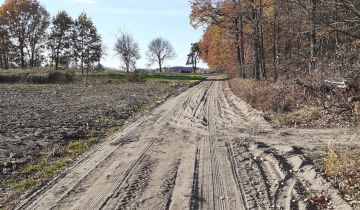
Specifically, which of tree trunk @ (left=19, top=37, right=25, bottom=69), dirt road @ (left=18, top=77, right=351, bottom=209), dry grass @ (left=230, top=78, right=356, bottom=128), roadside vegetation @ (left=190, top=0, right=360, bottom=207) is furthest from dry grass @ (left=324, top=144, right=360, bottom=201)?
tree trunk @ (left=19, top=37, right=25, bottom=69)

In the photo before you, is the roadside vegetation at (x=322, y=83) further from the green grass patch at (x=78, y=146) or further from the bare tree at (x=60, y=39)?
the bare tree at (x=60, y=39)

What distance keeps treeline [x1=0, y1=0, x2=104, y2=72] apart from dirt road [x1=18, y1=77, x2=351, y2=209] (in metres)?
56.3

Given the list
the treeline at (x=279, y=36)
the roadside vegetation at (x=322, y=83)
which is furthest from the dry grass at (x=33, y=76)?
the roadside vegetation at (x=322, y=83)

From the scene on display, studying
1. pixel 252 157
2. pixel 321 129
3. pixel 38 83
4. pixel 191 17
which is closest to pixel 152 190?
pixel 252 157

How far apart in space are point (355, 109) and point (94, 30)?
62860mm

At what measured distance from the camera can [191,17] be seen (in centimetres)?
3694

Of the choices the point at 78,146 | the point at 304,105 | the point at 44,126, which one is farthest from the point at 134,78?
the point at 78,146

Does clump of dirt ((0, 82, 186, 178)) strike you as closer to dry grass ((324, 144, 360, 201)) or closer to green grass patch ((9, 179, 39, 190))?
green grass patch ((9, 179, 39, 190))

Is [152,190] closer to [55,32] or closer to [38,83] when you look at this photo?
[38,83]

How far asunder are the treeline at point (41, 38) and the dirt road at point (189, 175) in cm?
5634

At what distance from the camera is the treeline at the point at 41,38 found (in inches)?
2542

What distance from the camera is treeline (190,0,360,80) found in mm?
16453

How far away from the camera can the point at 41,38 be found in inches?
2665

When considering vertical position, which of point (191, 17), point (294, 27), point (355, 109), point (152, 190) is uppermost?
point (191, 17)
